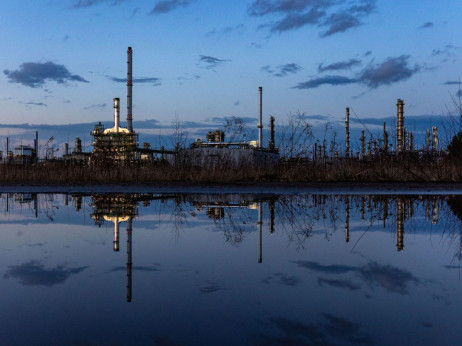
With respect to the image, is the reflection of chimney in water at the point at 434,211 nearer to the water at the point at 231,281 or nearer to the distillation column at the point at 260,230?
the water at the point at 231,281

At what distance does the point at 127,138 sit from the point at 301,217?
4760 centimetres

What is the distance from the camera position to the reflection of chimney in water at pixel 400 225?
14.4 ft

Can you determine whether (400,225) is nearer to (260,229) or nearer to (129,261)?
(260,229)

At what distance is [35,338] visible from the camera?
2.03 meters

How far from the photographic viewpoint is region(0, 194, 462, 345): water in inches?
83.2

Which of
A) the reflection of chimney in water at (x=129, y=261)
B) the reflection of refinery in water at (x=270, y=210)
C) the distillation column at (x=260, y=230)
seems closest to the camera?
the reflection of chimney in water at (x=129, y=261)

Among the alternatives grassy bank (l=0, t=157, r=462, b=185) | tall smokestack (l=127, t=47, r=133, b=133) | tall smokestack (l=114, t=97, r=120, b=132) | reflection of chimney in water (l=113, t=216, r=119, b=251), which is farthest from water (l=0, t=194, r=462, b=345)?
tall smokestack (l=114, t=97, r=120, b=132)

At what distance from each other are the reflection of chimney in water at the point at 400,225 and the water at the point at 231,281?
3 cm

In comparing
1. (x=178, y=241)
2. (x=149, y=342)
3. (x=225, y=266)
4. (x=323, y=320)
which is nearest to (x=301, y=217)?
(x=178, y=241)

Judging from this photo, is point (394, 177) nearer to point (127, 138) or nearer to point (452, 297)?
point (452, 297)

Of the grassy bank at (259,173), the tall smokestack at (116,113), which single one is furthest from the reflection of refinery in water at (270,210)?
the tall smokestack at (116,113)

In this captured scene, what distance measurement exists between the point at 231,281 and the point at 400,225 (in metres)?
3.20

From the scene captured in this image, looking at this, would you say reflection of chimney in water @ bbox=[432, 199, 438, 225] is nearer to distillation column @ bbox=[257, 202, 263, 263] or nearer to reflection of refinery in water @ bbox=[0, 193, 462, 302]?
reflection of refinery in water @ bbox=[0, 193, 462, 302]

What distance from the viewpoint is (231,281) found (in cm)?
300
